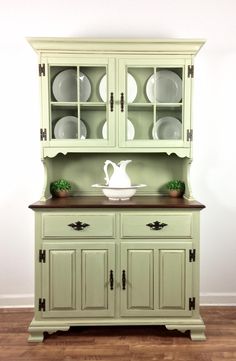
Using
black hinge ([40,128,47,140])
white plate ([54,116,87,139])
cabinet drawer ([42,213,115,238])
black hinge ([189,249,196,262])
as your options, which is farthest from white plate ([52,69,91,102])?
black hinge ([189,249,196,262])

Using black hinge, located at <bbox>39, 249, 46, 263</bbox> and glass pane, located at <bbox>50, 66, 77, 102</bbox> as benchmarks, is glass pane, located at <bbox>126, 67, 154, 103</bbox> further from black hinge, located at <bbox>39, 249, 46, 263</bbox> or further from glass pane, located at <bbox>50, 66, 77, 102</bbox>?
black hinge, located at <bbox>39, 249, 46, 263</bbox>

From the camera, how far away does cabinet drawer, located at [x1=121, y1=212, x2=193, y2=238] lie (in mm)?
2432

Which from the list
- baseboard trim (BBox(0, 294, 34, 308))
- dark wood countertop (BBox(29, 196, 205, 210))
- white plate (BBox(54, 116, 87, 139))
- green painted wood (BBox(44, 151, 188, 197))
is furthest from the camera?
baseboard trim (BBox(0, 294, 34, 308))

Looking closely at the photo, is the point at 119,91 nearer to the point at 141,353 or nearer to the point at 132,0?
the point at 132,0

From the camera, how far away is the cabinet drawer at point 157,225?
2432 mm

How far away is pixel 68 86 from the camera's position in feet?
8.63

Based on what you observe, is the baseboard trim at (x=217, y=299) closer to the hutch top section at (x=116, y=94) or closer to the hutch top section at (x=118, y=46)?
the hutch top section at (x=116, y=94)

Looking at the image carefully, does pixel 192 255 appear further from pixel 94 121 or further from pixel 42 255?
pixel 94 121

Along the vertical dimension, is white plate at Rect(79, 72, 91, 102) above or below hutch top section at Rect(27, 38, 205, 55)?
below

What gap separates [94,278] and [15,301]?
3.11ft

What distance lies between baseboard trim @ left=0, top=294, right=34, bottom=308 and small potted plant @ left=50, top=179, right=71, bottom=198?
91cm

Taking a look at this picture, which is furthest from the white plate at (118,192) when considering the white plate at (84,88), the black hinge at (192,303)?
the black hinge at (192,303)

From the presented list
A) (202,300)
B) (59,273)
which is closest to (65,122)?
(59,273)

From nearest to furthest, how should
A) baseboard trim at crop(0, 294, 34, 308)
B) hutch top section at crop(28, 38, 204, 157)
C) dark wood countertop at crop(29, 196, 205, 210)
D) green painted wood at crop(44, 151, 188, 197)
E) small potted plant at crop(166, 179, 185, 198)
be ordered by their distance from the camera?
1. dark wood countertop at crop(29, 196, 205, 210)
2. hutch top section at crop(28, 38, 204, 157)
3. small potted plant at crop(166, 179, 185, 198)
4. green painted wood at crop(44, 151, 188, 197)
5. baseboard trim at crop(0, 294, 34, 308)
